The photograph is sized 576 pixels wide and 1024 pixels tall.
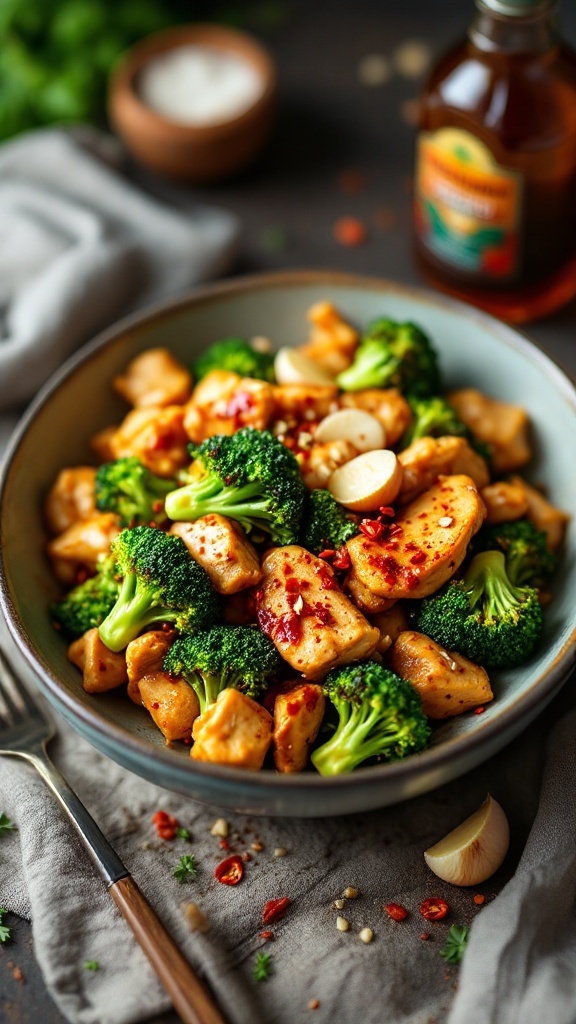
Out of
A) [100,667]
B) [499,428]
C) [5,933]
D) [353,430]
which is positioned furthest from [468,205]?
[5,933]

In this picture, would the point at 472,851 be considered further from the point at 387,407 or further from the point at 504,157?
the point at 504,157

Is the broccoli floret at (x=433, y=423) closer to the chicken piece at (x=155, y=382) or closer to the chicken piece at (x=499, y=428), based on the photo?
the chicken piece at (x=499, y=428)

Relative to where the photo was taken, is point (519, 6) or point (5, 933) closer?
point (5, 933)

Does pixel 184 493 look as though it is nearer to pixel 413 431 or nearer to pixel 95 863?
pixel 413 431

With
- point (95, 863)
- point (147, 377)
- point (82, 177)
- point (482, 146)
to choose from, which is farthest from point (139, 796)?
point (82, 177)

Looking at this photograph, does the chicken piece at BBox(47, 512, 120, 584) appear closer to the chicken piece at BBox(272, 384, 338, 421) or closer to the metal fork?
the metal fork

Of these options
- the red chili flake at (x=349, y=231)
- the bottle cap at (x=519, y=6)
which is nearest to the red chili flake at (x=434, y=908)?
the bottle cap at (x=519, y=6)
